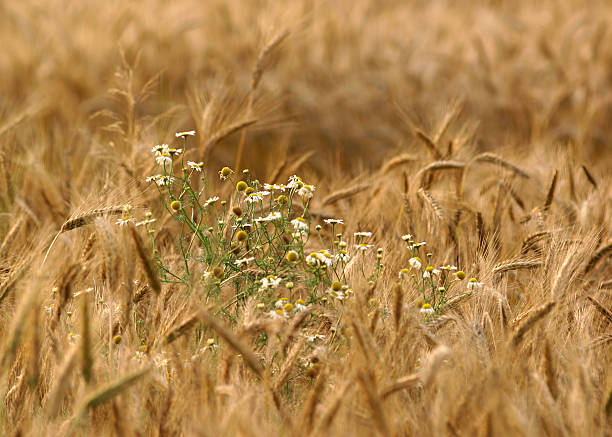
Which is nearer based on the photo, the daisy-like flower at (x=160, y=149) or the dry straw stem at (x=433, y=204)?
the daisy-like flower at (x=160, y=149)

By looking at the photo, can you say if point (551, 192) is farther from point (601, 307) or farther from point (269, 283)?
point (269, 283)

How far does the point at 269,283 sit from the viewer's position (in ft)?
5.84

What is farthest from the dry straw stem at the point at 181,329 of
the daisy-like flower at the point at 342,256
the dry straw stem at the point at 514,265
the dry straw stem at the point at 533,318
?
the dry straw stem at the point at 514,265

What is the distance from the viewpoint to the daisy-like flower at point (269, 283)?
174 centimetres

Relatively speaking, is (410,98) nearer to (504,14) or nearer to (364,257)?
(504,14)

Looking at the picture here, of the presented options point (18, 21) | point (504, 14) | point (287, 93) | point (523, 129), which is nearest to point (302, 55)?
point (287, 93)

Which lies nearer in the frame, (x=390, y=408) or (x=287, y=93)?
(x=390, y=408)

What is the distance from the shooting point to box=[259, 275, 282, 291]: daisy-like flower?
1.74 metres

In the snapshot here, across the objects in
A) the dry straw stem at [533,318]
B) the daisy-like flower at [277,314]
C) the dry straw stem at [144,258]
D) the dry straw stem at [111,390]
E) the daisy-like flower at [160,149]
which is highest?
the daisy-like flower at [160,149]

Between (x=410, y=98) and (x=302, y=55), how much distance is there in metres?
1.01

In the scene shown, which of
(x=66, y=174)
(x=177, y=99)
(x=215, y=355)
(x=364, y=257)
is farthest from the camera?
(x=177, y=99)

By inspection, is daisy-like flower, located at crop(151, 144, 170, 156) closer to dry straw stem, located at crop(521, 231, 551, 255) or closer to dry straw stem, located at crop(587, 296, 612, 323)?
dry straw stem, located at crop(521, 231, 551, 255)

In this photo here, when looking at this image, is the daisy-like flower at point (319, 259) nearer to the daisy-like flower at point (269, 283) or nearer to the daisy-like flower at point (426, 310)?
the daisy-like flower at point (269, 283)

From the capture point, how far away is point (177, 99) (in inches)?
211
